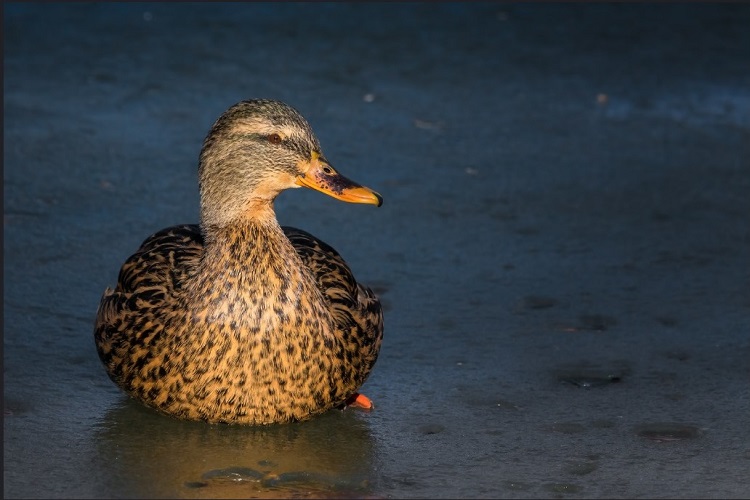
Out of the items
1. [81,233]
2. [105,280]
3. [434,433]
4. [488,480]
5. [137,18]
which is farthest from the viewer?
[137,18]

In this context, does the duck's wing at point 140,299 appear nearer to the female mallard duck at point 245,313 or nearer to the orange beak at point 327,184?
the female mallard duck at point 245,313

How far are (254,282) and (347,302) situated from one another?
0.43 meters

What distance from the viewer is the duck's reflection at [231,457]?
13.2 ft

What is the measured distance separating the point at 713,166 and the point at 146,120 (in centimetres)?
304

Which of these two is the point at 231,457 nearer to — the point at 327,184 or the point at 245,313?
the point at 245,313

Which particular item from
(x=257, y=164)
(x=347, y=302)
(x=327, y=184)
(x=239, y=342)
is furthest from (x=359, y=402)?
(x=257, y=164)

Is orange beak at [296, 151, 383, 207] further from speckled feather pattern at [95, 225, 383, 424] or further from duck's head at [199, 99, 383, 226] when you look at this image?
speckled feather pattern at [95, 225, 383, 424]

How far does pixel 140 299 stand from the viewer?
461 cm

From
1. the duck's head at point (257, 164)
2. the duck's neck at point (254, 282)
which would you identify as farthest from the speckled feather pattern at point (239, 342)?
the duck's head at point (257, 164)

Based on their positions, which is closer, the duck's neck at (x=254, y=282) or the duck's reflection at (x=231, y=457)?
the duck's reflection at (x=231, y=457)

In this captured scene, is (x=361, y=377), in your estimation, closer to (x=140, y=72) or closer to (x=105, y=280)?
(x=105, y=280)

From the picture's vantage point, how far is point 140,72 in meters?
8.43

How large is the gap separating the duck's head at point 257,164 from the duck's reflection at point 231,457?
69 centimetres

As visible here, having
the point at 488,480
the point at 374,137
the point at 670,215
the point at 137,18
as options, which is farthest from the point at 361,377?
the point at 137,18
